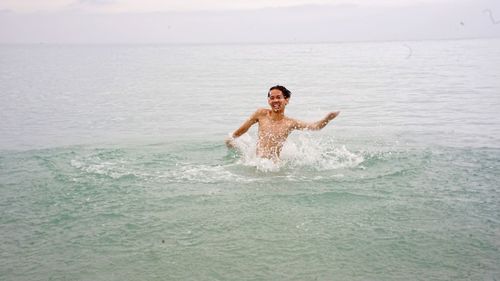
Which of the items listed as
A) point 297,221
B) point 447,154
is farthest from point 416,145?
point 297,221

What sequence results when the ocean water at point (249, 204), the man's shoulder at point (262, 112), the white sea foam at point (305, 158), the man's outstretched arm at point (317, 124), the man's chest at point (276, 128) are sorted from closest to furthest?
the ocean water at point (249, 204)
the man's outstretched arm at point (317, 124)
the white sea foam at point (305, 158)
the man's chest at point (276, 128)
the man's shoulder at point (262, 112)

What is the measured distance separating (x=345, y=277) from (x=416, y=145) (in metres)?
5.92

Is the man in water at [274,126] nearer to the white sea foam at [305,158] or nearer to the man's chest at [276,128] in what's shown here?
the man's chest at [276,128]

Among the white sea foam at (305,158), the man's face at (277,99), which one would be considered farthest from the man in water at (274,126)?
the white sea foam at (305,158)

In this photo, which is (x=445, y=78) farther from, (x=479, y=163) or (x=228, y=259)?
(x=228, y=259)

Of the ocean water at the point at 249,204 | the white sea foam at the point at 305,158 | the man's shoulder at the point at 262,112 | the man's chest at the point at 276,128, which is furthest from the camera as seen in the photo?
the man's shoulder at the point at 262,112

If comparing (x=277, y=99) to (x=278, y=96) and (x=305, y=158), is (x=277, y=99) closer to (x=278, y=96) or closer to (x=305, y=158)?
(x=278, y=96)

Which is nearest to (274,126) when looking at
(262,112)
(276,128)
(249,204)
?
(276,128)

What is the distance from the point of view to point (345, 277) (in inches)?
157

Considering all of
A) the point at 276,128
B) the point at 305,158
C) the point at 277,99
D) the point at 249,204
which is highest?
the point at 277,99

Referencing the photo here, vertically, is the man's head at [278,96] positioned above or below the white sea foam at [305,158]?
above

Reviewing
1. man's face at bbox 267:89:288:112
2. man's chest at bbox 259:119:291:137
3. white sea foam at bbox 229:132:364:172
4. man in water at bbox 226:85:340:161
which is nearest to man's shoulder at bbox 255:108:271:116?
man in water at bbox 226:85:340:161

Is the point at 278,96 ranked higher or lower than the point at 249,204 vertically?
higher

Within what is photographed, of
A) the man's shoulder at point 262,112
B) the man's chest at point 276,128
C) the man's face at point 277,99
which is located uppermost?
the man's face at point 277,99
